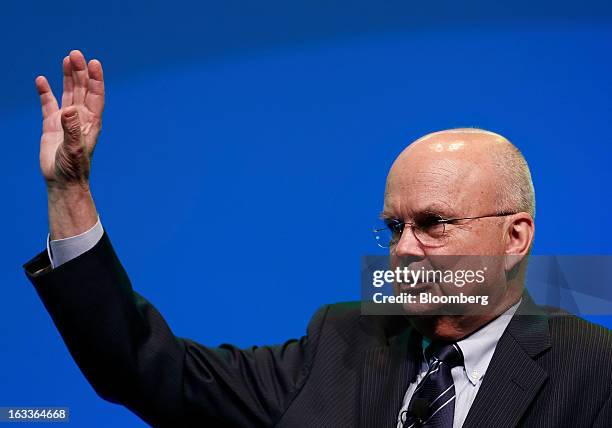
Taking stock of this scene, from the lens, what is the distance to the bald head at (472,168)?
6.28 ft

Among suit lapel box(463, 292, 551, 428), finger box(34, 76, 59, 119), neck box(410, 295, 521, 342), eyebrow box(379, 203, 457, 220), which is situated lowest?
suit lapel box(463, 292, 551, 428)

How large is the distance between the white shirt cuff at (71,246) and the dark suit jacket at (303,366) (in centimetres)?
2

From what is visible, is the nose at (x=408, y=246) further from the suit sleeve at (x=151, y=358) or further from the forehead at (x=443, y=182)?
the suit sleeve at (x=151, y=358)

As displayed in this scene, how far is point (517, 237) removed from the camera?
200 centimetres

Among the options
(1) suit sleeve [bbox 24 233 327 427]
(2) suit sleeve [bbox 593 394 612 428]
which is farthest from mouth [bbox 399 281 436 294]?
(2) suit sleeve [bbox 593 394 612 428]

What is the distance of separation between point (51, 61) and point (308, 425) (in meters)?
1.39

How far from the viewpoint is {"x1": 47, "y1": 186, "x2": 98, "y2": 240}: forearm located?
1.69 m

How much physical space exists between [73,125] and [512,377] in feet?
3.31

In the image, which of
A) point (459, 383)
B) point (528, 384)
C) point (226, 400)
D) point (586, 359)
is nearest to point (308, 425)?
point (226, 400)

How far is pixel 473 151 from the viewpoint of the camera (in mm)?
1954

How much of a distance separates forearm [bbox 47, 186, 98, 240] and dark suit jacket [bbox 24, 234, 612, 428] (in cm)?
6

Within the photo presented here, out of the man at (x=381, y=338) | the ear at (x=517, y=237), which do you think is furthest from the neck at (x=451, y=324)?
the ear at (x=517, y=237)

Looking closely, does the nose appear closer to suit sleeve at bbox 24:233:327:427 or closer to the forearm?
suit sleeve at bbox 24:233:327:427

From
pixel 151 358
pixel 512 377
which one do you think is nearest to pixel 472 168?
pixel 512 377
